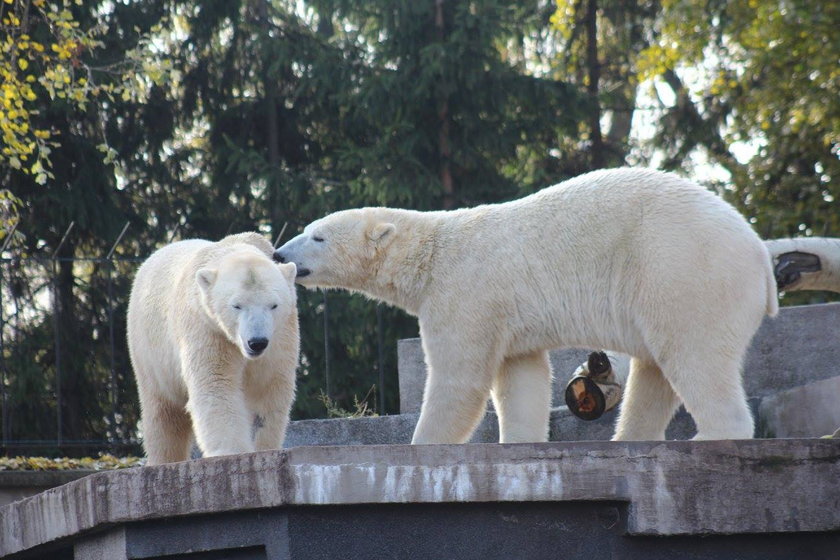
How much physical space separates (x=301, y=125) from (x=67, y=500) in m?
13.4

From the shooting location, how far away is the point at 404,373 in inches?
330

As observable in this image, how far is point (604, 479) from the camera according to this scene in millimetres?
4133

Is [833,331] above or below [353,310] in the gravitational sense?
below

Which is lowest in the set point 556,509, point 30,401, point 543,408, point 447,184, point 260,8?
point 556,509

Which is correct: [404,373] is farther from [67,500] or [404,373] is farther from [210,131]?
[210,131]

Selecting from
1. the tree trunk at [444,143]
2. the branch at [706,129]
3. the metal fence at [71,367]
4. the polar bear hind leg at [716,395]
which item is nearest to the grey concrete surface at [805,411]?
the polar bear hind leg at [716,395]

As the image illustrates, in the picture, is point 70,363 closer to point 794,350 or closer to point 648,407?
point 794,350

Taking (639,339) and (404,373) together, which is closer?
(639,339)

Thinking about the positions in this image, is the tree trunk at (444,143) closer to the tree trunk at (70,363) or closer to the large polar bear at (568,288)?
the tree trunk at (70,363)

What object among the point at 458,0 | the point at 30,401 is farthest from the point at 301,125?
the point at 30,401

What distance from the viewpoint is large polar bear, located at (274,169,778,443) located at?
5.09 m

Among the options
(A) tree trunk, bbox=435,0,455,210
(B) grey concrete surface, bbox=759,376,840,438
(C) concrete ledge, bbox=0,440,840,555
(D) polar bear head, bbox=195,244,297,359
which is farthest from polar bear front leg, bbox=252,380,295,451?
(A) tree trunk, bbox=435,0,455,210

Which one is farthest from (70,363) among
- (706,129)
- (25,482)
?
(706,129)

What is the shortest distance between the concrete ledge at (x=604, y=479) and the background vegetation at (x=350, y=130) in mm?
8408
